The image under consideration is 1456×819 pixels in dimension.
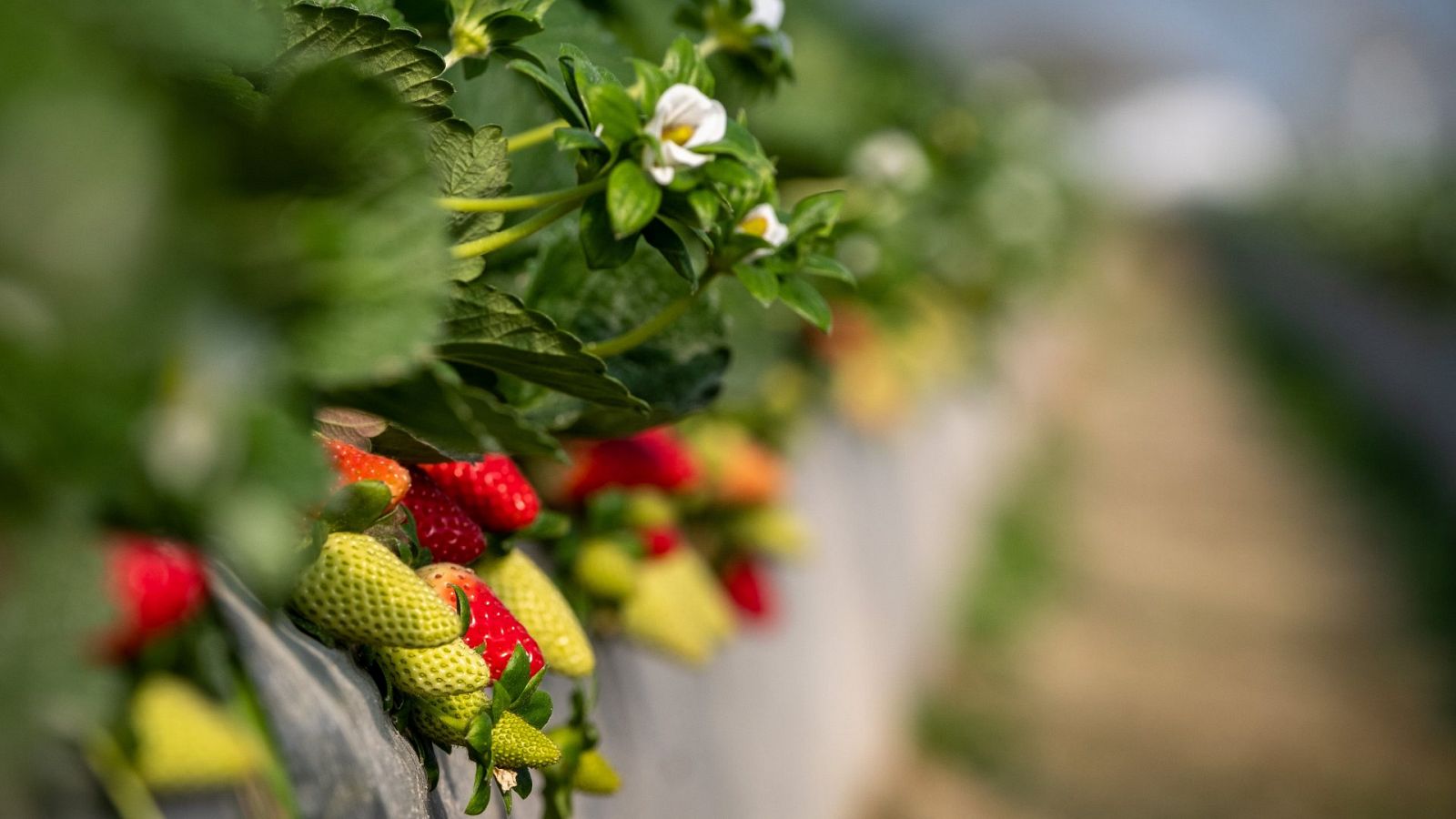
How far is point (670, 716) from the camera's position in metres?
1.19

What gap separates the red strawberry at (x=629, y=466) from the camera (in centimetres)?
103

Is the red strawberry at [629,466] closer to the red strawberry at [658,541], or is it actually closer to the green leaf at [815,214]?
the red strawberry at [658,541]

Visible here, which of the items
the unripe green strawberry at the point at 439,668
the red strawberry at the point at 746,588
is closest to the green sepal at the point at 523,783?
the unripe green strawberry at the point at 439,668

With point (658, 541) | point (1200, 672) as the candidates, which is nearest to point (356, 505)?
point (658, 541)

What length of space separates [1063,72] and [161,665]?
96.4 ft

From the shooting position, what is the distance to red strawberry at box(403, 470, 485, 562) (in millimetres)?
752

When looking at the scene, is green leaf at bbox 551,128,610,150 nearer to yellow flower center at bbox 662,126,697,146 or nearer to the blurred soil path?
yellow flower center at bbox 662,126,697,146

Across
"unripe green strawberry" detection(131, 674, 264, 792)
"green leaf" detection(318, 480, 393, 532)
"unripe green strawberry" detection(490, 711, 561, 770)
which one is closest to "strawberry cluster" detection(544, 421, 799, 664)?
"unripe green strawberry" detection(490, 711, 561, 770)

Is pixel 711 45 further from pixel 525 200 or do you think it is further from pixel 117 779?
pixel 117 779

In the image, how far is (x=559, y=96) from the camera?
66cm

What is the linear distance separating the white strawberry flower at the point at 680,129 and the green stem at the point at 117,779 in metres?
0.32

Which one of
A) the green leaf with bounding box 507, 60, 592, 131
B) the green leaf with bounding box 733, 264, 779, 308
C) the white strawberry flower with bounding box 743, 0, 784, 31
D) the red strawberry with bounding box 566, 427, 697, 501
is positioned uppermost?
the white strawberry flower with bounding box 743, 0, 784, 31

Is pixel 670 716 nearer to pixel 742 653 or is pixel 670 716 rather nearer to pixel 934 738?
pixel 742 653

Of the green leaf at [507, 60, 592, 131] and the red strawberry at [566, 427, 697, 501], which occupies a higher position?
the green leaf at [507, 60, 592, 131]
